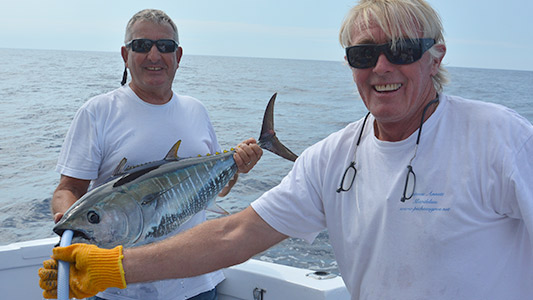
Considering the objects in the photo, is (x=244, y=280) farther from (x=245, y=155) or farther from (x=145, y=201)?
(x=145, y=201)

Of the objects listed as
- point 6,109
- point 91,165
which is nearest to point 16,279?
point 91,165

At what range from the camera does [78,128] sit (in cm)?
222

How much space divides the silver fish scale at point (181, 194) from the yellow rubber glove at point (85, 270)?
29 cm

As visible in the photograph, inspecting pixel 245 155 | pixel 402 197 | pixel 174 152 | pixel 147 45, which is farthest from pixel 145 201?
pixel 402 197

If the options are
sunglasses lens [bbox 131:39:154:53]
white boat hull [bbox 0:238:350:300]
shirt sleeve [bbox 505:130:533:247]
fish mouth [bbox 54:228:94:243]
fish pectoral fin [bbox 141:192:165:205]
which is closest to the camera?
shirt sleeve [bbox 505:130:533:247]

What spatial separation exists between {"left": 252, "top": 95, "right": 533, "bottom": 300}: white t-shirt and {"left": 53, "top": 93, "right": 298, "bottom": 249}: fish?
0.65 metres

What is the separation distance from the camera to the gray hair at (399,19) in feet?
5.10

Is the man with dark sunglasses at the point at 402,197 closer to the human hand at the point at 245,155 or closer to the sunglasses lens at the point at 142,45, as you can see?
the human hand at the point at 245,155

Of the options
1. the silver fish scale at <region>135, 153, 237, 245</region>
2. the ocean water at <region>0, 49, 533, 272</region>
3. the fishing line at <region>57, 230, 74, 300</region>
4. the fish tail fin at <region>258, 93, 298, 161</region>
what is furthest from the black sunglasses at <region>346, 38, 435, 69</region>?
the fish tail fin at <region>258, 93, 298, 161</region>

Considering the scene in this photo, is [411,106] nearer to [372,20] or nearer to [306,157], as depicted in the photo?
[372,20]

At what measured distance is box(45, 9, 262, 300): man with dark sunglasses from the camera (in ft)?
7.23

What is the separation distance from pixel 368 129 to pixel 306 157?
230 mm

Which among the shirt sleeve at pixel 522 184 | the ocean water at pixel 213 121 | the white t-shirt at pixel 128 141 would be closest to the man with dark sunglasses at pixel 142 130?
the white t-shirt at pixel 128 141

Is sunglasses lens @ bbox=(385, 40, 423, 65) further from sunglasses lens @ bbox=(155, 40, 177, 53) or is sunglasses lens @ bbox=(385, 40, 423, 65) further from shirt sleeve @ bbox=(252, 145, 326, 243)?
sunglasses lens @ bbox=(155, 40, 177, 53)
